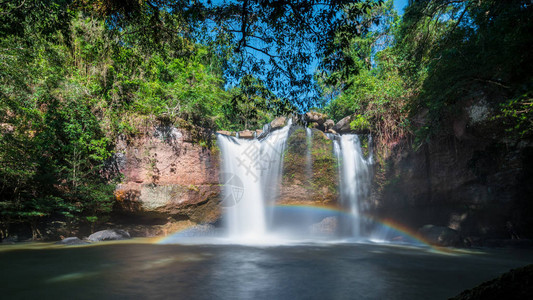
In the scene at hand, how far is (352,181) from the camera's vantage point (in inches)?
557

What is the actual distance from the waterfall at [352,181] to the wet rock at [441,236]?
3.76m

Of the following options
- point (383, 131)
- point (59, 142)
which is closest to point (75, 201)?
point (59, 142)

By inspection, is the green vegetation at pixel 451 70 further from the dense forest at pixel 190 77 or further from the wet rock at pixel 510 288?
→ the wet rock at pixel 510 288

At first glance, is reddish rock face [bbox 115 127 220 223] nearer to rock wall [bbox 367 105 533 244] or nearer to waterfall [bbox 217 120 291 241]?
waterfall [bbox 217 120 291 241]

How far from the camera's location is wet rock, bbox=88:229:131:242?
32.5 ft

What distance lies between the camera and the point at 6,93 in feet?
26.1

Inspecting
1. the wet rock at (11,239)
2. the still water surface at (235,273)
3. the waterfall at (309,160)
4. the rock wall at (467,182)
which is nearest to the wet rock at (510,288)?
the still water surface at (235,273)

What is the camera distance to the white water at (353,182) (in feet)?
46.5

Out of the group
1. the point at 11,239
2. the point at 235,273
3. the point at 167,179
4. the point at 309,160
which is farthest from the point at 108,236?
the point at 309,160

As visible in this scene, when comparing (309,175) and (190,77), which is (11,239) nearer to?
(190,77)

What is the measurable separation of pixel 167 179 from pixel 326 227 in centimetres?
912

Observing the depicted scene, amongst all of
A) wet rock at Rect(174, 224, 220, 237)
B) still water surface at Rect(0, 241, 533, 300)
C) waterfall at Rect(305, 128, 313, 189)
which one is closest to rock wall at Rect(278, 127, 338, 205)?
waterfall at Rect(305, 128, 313, 189)

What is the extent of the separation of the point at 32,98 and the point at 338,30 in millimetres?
10972

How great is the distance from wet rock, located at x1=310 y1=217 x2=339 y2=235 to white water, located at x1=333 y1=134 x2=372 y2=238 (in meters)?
0.50
